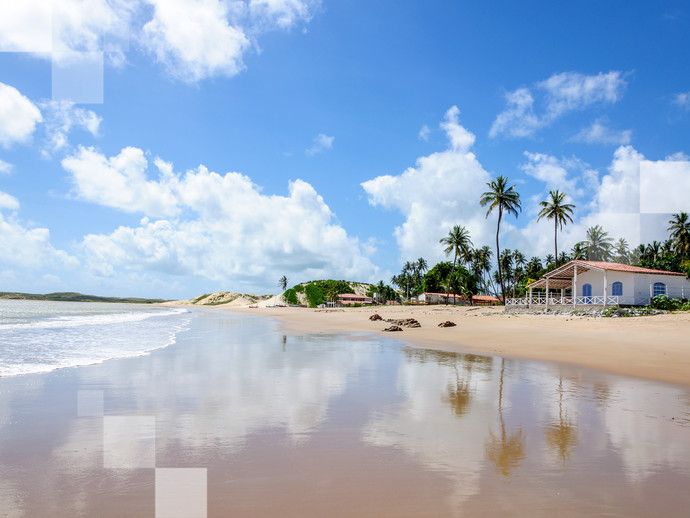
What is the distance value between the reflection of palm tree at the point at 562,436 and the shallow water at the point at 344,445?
25mm

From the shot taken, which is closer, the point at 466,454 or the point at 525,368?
the point at 466,454

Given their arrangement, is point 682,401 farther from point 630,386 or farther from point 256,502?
point 256,502

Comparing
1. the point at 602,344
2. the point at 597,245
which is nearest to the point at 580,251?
the point at 597,245

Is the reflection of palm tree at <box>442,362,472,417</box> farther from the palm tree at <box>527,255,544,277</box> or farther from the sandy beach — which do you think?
the palm tree at <box>527,255,544,277</box>

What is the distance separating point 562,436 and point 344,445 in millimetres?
2722

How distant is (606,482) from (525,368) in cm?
725

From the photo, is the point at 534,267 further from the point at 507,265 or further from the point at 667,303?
the point at 667,303

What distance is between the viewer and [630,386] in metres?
8.41

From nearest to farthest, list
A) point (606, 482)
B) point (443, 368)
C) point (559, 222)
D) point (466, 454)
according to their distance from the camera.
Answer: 1. point (606, 482)
2. point (466, 454)
3. point (443, 368)
4. point (559, 222)

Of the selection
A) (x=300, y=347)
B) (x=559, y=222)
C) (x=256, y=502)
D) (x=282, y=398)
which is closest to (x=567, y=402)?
(x=282, y=398)

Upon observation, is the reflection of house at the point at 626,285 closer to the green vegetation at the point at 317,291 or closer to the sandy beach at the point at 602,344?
the sandy beach at the point at 602,344

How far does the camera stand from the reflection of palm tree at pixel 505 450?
14.0 ft

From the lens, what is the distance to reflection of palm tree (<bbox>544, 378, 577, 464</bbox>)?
4.67 m

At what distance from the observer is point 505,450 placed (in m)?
4.67
